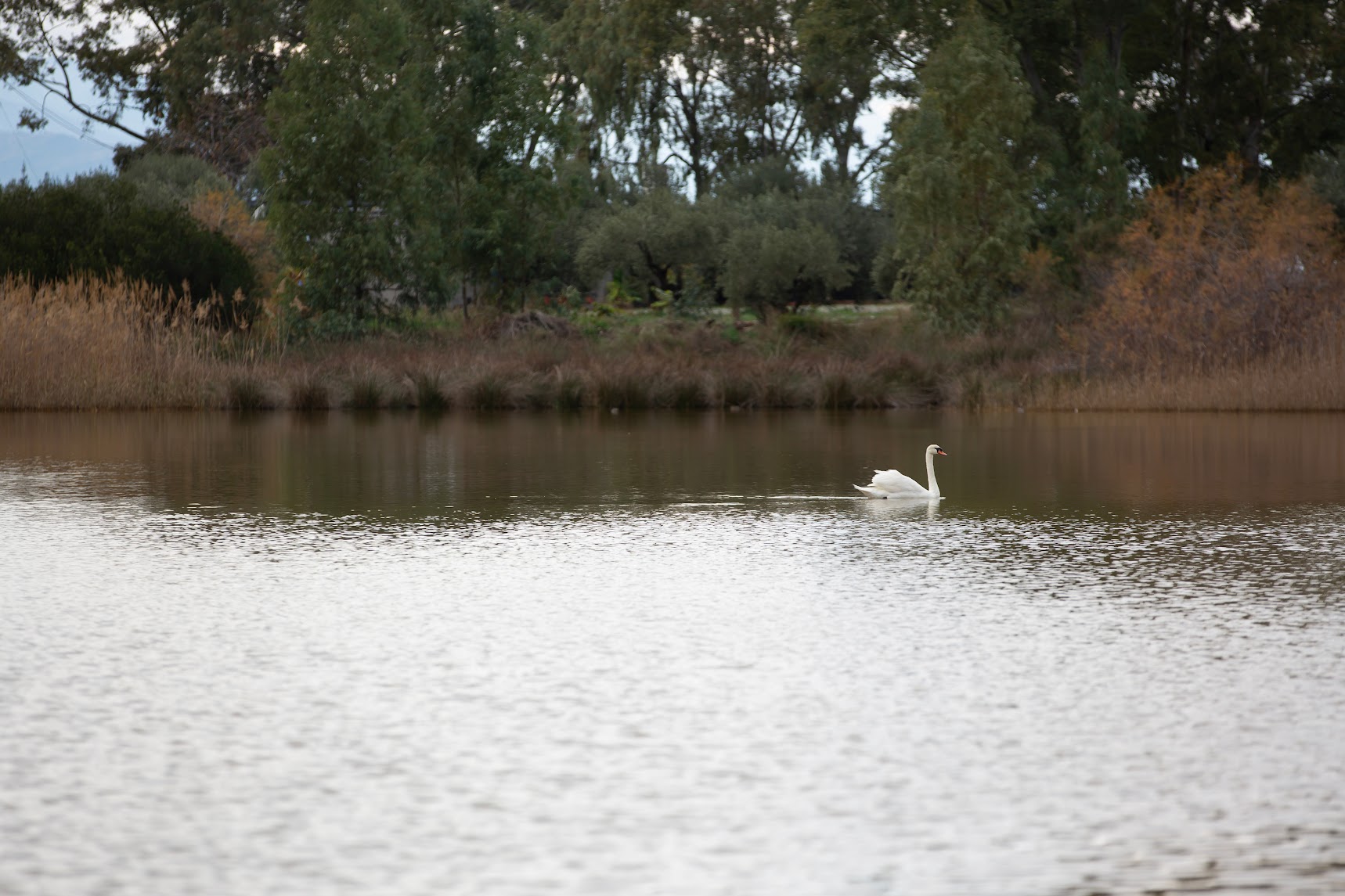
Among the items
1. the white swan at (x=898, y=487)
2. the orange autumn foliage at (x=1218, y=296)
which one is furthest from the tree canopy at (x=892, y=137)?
the white swan at (x=898, y=487)

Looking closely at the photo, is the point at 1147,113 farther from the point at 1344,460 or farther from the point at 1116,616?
the point at 1116,616

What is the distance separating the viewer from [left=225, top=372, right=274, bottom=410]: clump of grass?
2512 cm

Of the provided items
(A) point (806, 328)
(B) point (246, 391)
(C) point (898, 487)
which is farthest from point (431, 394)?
(C) point (898, 487)

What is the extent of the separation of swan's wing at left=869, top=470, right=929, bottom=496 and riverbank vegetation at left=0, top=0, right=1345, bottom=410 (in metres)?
13.7

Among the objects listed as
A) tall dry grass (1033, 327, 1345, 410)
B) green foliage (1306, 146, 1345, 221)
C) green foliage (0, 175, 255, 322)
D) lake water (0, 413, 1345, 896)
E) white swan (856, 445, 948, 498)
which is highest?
green foliage (1306, 146, 1345, 221)

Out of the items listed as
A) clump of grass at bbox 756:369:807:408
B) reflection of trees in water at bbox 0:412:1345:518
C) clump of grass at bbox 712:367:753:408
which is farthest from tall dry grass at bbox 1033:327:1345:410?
clump of grass at bbox 712:367:753:408

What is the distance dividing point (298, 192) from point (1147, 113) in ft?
63.5

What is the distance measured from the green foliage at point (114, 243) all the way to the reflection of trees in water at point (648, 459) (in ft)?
22.6

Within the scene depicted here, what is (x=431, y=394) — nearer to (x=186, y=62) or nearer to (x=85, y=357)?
(x=85, y=357)

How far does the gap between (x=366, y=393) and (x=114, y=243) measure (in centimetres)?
737

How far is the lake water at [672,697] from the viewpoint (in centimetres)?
365

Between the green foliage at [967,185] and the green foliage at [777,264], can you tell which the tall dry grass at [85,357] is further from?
the green foliage at [777,264]

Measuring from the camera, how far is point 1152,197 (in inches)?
1170

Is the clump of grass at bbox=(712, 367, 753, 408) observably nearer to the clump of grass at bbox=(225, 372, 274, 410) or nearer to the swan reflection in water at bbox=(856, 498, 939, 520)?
the clump of grass at bbox=(225, 372, 274, 410)
